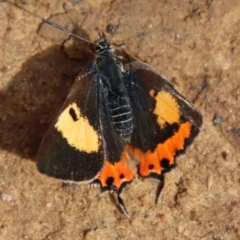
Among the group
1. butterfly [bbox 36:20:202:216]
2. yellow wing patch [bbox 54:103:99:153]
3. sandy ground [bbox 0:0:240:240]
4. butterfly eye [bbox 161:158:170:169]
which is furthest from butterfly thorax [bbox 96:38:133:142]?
sandy ground [bbox 0:0:240:240]

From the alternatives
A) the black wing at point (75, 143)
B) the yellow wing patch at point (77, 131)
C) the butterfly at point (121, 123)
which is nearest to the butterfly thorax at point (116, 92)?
the butterfly at point (121, 123)

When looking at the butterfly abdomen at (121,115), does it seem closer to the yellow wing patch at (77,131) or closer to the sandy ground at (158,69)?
the yellow wing patch at (77,131)

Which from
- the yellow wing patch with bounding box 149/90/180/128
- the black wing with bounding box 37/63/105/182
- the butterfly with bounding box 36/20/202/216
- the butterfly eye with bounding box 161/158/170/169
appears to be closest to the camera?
the black wing with bounding box 37/63/105/182

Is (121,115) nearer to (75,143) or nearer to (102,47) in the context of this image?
(75,143)

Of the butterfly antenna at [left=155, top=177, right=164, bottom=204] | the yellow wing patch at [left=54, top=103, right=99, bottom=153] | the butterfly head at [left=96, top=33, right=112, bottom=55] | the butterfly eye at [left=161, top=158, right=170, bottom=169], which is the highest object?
the butterfly head at [left=96, top=33, right=112, bottom=55]

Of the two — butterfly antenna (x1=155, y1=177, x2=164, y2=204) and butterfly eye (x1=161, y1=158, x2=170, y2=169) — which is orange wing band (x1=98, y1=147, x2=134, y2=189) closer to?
butterfly eye (x1=161, y1=158, x2=170, y2=169)

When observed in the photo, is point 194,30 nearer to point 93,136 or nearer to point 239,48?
point 239,48

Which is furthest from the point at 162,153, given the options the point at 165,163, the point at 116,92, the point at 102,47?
the point at 102,47
